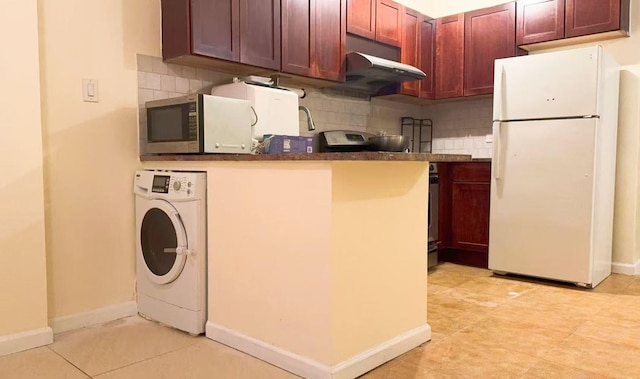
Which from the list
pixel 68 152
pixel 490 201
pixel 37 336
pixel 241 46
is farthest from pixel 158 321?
pixel 490 201

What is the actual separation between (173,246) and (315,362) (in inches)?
39.9

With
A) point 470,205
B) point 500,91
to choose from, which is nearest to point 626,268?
point 470,205

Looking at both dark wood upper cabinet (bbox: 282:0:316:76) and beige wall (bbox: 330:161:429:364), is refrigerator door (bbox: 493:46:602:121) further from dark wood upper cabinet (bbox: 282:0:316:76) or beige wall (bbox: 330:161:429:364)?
beige wall (bbox: 330:161:429:364)

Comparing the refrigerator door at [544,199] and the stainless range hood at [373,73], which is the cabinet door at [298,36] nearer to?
the stainless range hood at [373,73]

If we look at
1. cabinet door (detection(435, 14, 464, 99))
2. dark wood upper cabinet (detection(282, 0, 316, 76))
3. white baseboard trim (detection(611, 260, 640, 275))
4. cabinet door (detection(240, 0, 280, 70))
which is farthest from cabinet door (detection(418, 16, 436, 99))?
white baseboard trim (detection(611, 260, 640, 275))

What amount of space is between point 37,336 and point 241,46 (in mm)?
1884

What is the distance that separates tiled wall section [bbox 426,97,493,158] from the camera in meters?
4.47

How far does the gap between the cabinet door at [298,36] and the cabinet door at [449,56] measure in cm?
160

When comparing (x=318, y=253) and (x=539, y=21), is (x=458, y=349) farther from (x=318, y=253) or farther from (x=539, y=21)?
(x=539, y=21)

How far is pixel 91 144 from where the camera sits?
2.53 meters

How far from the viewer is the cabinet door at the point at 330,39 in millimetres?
3342

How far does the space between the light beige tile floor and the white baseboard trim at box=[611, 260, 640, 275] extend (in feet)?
2.56

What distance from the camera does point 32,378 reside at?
1885 mm

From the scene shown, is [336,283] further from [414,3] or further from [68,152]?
[414,3]
